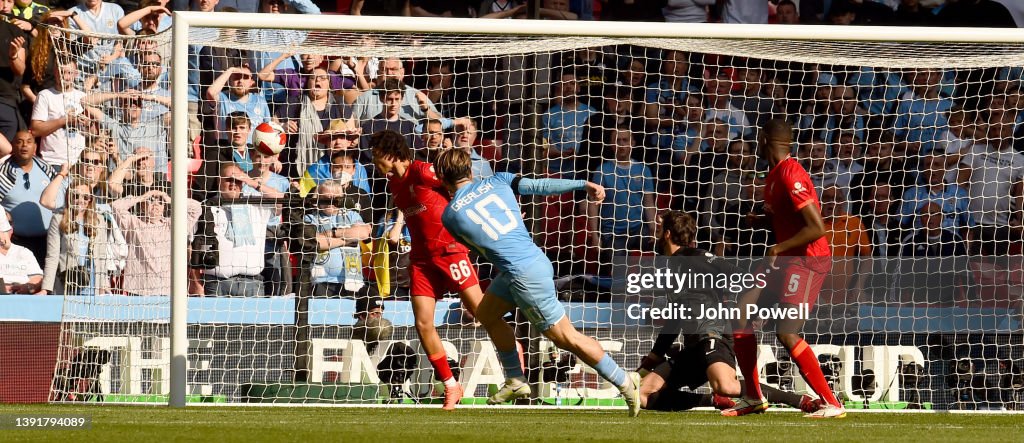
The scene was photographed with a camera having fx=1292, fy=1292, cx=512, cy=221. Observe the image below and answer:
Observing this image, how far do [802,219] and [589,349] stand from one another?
1.61 m

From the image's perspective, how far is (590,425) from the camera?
699cm

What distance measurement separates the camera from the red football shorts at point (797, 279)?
7922 millimetres

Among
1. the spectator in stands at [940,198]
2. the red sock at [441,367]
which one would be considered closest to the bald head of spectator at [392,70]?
the red sock at [441,367]

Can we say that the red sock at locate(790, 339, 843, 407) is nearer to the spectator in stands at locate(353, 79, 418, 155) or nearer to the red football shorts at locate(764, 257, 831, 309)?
the red football shorts at locate(764, 257, 831, 309)

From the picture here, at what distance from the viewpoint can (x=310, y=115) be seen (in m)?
Result: 11.2

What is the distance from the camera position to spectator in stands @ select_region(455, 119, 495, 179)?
11114 millimetres

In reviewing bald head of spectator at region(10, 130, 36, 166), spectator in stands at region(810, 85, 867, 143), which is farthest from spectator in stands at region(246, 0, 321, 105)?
spectator in stands at region(810, 85, 867, 143)

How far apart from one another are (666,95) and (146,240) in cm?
479

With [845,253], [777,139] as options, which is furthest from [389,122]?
[777,139]

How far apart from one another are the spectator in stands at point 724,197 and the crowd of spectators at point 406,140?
1.1 inches

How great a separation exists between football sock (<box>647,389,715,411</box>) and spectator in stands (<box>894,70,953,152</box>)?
167 inches

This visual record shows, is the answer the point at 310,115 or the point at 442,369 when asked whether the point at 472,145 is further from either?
the point at 442,369

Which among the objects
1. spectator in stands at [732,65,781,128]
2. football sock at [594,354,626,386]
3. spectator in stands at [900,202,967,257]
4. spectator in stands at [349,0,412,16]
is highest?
spectator in stands at [349,0,412,16]

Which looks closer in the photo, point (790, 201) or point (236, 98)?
point (790, 201)
